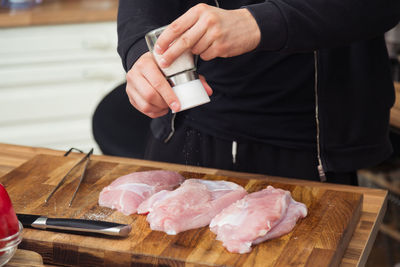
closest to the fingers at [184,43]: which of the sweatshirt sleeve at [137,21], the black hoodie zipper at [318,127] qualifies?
the sweatshirt sleeve at [137,21]

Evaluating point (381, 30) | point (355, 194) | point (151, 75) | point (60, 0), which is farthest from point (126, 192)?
point (60, 0)

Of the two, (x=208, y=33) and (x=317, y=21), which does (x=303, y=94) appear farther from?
(x=208, y=33)

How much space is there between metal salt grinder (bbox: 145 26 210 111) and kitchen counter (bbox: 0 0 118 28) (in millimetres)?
2191

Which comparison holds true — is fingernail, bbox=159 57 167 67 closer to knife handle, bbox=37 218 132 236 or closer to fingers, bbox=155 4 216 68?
fingers, bbox=155 4 216 68

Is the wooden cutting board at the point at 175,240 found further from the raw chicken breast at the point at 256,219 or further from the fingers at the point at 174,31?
the fingers at the point at 174,31

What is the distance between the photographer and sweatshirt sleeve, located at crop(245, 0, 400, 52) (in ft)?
3.71

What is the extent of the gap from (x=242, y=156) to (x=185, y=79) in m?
0.44

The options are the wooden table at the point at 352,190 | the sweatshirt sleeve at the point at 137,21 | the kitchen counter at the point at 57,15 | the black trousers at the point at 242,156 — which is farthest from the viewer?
the kitchen counter at the point at 57,15

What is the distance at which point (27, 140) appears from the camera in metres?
3.44

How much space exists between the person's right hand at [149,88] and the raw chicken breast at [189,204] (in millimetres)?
163

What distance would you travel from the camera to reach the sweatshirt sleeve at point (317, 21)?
1.13 m

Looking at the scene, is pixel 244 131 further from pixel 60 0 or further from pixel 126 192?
pixel 60 0

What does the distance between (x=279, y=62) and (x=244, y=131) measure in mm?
181

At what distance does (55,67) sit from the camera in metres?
3.35
